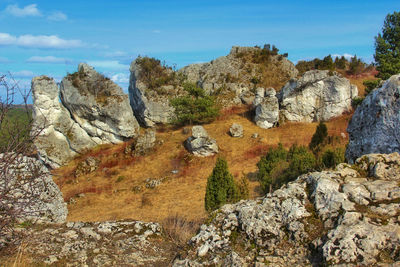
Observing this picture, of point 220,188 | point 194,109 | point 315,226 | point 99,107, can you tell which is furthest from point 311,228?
point 99,107

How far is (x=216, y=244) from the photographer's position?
12.4ft

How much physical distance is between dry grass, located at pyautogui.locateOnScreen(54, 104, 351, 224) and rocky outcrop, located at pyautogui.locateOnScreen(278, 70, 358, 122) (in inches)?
47.1

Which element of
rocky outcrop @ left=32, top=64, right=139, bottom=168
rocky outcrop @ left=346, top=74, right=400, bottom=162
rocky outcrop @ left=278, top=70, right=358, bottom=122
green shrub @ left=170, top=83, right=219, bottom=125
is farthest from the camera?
green shrub @ left=170, top=83, right=219, bottom=125

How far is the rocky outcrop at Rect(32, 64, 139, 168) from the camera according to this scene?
26875 millimetres

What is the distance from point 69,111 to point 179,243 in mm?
26052

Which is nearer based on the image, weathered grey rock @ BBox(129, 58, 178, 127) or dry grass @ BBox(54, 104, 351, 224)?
dry grass @ BBox(54, 104, 351, 224)

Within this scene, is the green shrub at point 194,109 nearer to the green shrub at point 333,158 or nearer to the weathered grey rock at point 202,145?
the weathered grey rock at point 202,145

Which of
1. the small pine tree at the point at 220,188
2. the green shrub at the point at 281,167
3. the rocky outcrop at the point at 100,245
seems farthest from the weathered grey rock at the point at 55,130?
the rocky outcrop at the point at 100,245

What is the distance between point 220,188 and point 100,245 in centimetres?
865

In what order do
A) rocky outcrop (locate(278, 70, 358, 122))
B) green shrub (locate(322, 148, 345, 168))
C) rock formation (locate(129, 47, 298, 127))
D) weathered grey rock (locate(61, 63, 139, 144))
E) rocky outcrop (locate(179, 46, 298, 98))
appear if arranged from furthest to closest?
1. rocky outcrop (locate(179, 46, 298, 98))
2. rock formation (locate(129, 47, 298, 127))
3. rocky outcrop (locate(278, 70, 358, 122))
4. weathered grey rock (locate(61, 63, 139, 144))
5. green shrub (locate(322, 148, 345, 168))

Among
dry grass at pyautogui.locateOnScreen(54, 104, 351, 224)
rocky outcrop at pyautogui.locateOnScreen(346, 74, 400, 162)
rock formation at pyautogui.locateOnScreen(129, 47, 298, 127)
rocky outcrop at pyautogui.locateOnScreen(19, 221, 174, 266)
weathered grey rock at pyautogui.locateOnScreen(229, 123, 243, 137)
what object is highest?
rock formation at pyautogui.locateOnScreen(129, 47, 298, 127)

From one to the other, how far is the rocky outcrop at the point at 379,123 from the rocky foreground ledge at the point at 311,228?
2098 millimetres

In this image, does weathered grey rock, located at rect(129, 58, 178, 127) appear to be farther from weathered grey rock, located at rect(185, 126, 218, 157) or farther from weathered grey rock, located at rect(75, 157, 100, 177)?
weathered grey rock, located at rect(75, 157, 100, 177)

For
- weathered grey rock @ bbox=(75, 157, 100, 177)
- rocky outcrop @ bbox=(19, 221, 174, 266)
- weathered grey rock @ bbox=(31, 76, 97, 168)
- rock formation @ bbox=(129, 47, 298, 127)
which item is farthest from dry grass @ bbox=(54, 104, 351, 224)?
rocky outcrop @ bbox=(19, 221, 174, 266)
